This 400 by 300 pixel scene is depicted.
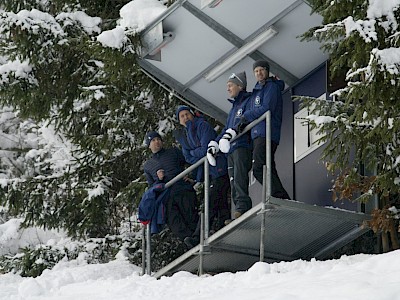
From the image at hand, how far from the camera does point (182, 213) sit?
13.5 metres

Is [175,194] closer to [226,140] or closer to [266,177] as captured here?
[226,140]

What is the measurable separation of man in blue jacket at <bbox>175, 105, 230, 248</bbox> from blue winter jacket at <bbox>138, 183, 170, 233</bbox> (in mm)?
456

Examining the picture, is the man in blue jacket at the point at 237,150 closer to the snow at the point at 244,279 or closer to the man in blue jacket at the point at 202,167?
the man in blue jacket at the point at 202,167

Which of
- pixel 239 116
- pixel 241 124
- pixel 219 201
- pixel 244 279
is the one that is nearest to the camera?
pixel 244 279

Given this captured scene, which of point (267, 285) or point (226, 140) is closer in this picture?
point (267, 285)

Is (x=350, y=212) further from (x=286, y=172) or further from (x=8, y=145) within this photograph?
(x=8, y=145)

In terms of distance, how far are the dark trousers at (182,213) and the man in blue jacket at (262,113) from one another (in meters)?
1.44

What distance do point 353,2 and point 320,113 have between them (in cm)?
133

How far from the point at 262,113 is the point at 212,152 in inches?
32.9

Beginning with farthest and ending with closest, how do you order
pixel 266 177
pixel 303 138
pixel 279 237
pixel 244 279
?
pixel 303 138, pixel 279 237, pixel 266 177, pixel 244 279

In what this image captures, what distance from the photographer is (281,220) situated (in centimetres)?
1230

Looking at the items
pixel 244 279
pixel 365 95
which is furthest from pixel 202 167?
pixel 365 95

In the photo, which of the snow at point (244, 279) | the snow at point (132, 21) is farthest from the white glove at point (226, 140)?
the snow at point (132, 21)

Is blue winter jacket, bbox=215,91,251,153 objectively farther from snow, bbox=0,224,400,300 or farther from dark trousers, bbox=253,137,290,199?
snow, bbox=0,224,400,300
